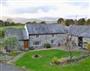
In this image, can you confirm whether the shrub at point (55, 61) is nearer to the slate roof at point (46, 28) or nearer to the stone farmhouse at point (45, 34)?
the stone farmhouse at point (45, 34)

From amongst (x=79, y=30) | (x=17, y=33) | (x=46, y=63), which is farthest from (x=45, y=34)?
(x=46, y=63)

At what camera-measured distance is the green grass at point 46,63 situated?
56.8 feet

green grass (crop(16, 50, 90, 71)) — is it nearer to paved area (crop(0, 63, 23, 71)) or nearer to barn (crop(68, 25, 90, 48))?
paved area (crop(0, 63, 23, 71))

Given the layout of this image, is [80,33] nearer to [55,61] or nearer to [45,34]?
[45,34]

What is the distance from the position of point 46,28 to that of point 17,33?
11.3ft

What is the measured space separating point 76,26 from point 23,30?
606 centimetres

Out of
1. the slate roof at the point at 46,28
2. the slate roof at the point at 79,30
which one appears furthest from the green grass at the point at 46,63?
the slate roof at the point at 46,28

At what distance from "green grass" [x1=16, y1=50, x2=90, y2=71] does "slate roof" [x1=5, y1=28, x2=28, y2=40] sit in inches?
176

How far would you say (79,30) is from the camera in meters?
28.1

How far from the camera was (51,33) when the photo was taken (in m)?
29.0

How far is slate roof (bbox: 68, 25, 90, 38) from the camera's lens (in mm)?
26797

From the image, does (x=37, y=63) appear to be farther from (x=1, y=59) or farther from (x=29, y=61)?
(x=1, y=59)

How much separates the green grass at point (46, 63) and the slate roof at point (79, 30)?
4381 millimetres

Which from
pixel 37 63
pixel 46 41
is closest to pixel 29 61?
pixel 37 63
